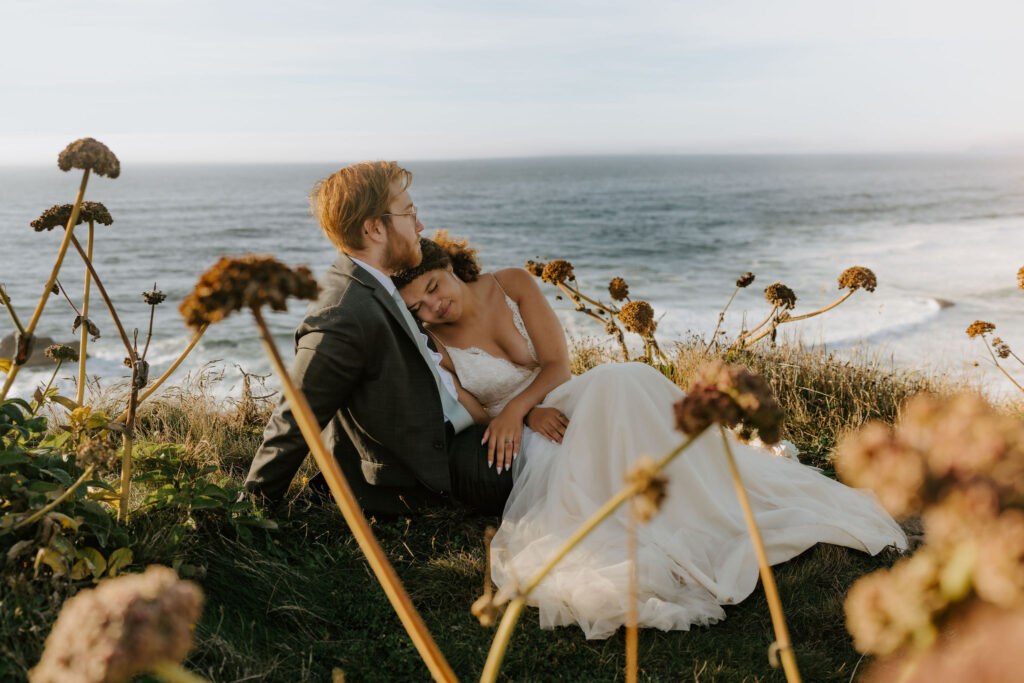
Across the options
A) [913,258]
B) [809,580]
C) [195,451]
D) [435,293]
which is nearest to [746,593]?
[809,580]

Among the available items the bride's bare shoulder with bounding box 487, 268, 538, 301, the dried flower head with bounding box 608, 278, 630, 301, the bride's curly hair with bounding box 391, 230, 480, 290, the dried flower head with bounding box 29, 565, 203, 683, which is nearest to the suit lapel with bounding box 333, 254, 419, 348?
the bride's curly hair with bounding box 391, 230, 480, 290

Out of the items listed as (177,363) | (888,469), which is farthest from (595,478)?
(888,469)

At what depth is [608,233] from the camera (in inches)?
1559

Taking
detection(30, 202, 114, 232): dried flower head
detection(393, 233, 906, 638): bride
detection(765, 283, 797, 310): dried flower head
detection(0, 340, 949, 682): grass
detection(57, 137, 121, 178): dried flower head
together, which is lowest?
detection(0, 340, 949, 682): grass

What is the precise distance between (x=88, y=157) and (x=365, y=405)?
1.94 meters

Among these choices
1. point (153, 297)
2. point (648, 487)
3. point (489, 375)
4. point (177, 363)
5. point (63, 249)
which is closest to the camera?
point (648, 487)

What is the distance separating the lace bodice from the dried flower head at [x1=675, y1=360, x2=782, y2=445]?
369 cm

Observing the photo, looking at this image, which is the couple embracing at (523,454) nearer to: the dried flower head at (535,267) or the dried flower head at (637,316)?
the dried flower head at (637,316)

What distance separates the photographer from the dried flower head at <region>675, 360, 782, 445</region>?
0.88 metres

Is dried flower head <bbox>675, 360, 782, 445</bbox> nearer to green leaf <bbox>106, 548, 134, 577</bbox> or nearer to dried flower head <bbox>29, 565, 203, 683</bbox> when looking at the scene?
dried flower head <bbox>29, 565, 203, 683</bbox>

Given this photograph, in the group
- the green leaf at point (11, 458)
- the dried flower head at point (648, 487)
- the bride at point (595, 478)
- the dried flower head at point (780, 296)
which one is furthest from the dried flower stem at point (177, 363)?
the dried flower head at point (780, 296)

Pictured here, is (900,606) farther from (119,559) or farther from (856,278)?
(856,278)

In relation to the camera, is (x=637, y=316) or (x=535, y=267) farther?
(x=535, y=267)

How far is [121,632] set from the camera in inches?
26.5
